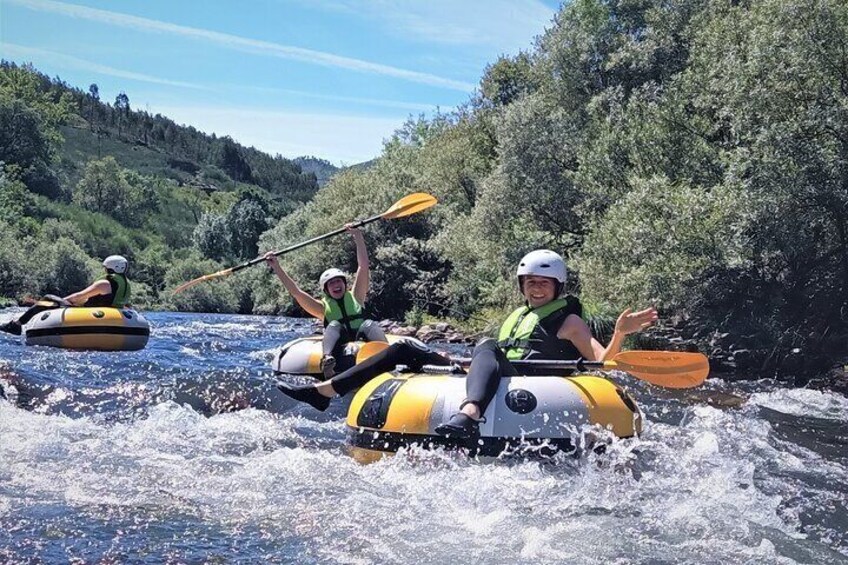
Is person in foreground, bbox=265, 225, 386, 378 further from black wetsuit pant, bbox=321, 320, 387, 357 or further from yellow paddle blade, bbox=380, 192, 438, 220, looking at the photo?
yellow paddle blade, bbox=380, 192, 438, 220

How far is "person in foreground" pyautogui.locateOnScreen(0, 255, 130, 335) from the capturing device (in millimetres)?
13287

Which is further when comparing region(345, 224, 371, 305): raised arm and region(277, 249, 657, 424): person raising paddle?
region(345, 224, 371, 305): raised arm

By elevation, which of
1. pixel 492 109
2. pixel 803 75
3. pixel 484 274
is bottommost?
pixel 484 274

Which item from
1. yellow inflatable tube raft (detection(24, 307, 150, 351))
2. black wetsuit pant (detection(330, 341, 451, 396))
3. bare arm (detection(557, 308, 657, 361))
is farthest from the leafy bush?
bare arm (detection(557, 308, 657, 361))

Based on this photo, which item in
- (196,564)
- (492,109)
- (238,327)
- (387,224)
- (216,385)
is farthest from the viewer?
(492,109)

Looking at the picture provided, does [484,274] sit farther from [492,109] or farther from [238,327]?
[492,109]

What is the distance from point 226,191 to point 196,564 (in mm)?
119120

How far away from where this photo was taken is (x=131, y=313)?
13125 millimetres

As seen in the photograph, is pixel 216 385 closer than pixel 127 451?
No

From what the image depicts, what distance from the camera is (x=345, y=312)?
9398 mm

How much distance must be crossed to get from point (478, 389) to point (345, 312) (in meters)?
4.08

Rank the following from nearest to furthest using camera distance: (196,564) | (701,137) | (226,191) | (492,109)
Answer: (196,564), (701,137), (492,109), (226,191)

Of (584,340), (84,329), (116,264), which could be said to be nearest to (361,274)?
(584,340)

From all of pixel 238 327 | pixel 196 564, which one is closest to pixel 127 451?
pixel 196 564
